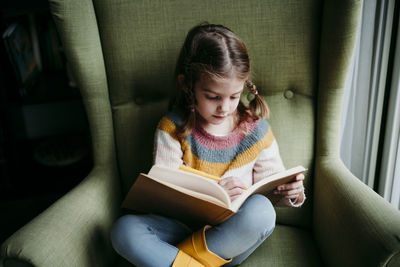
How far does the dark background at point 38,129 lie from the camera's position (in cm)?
147

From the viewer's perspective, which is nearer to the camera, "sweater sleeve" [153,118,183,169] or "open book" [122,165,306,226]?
"open book" [122,165,306,226]

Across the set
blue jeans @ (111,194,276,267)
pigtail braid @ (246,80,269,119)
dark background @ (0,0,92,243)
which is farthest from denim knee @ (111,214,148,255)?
dark background @ (0,0,92,243)

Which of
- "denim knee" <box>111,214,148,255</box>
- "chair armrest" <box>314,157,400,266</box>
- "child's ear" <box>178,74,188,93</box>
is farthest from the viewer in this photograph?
"child's ear" <box>178,74,188,93</box>

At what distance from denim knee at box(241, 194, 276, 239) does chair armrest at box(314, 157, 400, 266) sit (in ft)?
0.61

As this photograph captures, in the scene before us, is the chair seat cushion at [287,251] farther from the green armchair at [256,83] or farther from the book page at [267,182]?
the book page at [267,182]

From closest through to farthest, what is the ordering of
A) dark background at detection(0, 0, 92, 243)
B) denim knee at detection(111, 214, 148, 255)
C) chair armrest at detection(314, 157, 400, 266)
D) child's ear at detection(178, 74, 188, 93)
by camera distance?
chair armrest at detection(314, 157, 400, 266) < denim knee at detection(111, 214, 148, 255) < child's ear at detection(178, 74, 188, 93) < dark background at detection(0, 0, 92, 243)

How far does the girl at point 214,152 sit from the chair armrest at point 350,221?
0.32 feet

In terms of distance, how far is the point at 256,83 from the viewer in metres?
1.05

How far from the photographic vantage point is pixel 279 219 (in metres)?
1.06

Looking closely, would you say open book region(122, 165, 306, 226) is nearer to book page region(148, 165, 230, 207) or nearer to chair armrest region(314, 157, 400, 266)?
book page region(148, 165, 230, 207)

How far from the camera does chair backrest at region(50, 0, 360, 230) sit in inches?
38.4

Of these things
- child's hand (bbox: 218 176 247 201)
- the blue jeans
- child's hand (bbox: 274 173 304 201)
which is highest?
child's hand (bbox: 218 176 247 201)

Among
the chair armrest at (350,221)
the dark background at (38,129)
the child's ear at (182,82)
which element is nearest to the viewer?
the chair armrest at (350,221)

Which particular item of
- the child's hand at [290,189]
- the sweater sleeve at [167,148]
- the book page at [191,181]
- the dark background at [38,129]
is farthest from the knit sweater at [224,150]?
the dark background at [38,129]
